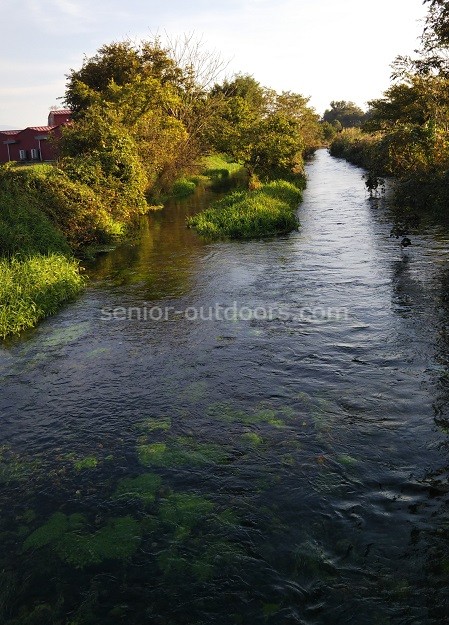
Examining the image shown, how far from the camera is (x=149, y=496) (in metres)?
6.60

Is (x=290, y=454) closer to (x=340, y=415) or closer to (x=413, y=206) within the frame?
(x=340, y=415)

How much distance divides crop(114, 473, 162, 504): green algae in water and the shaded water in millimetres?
21

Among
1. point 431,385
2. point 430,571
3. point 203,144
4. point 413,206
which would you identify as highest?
point 203,144

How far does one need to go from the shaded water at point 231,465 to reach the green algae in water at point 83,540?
0.06 feet

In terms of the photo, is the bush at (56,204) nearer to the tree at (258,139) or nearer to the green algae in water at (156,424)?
the green algae in water at (156,424)

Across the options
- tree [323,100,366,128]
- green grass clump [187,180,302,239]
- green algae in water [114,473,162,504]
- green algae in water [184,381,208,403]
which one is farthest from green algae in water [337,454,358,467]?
tree [323,100,366,128]

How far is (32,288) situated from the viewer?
1412 cm

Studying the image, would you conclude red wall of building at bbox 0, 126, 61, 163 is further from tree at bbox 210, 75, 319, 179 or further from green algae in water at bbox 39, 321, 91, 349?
green algae in water at bbox 39, 321, 91, 349

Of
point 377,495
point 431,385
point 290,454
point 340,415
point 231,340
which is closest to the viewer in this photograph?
point 377,495

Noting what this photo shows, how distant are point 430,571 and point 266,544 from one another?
1.71m

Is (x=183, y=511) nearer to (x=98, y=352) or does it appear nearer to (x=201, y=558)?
(x=201, y=558)

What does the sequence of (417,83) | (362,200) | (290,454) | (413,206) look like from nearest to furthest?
1. (290,454)
2. (413,206)
3. (362,200)
4. (417,83)

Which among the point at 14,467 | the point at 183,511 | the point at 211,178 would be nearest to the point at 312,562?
the point at 183,511

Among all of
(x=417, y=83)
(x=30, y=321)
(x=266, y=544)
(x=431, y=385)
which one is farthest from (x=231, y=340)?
(x=417, y=83)
